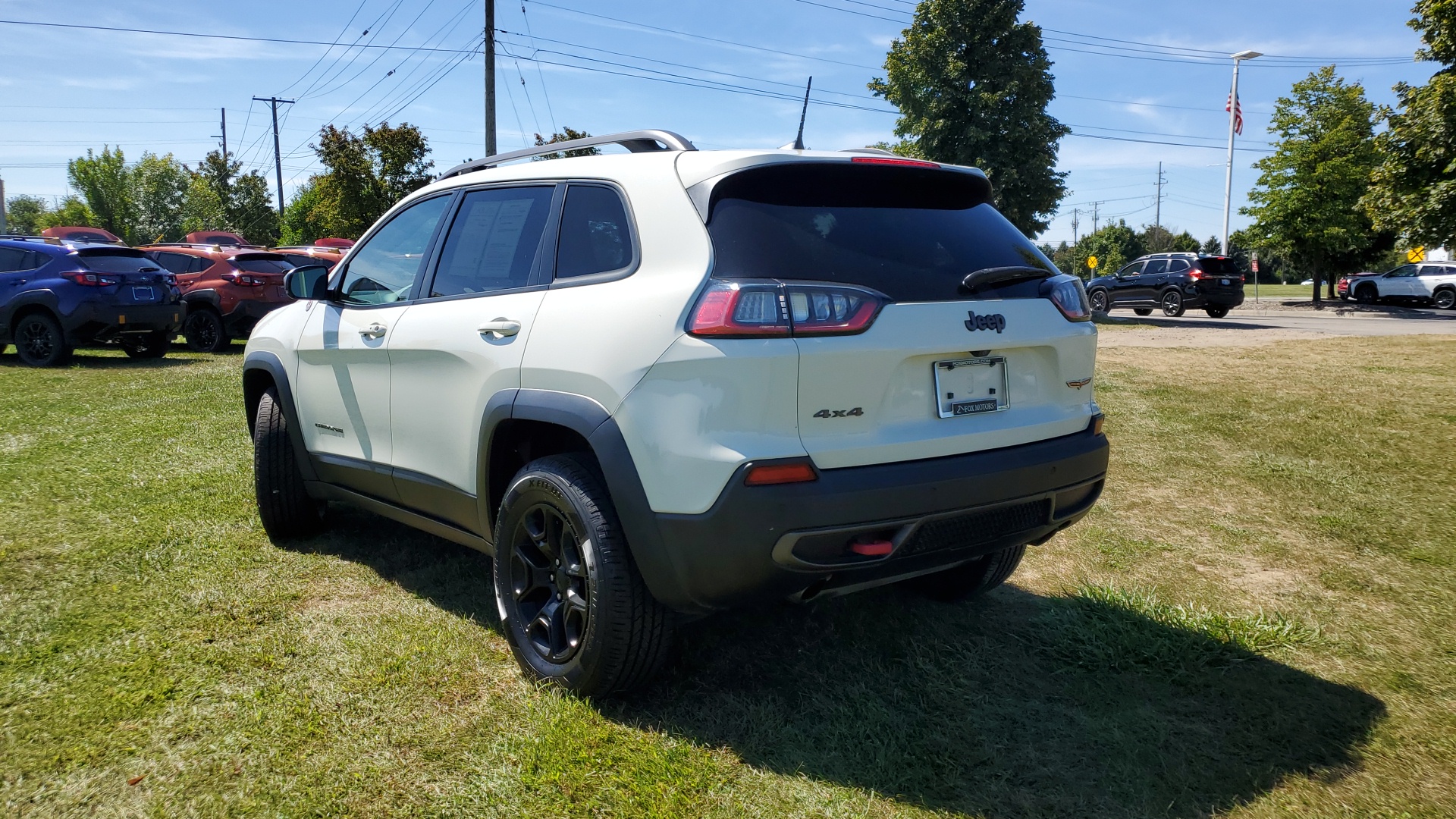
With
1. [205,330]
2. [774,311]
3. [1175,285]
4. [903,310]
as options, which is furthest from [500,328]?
[1175,285]

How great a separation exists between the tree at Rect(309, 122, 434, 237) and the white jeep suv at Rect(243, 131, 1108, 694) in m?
36.9

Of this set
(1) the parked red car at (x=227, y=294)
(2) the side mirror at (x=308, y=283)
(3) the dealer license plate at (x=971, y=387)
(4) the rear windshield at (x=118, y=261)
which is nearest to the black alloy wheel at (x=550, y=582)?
(3) the dealer license plate at (x=971, y=387)

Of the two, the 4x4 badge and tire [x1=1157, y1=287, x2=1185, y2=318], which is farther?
tire [x1=1157, y1=287, x2=1185, y2=318]

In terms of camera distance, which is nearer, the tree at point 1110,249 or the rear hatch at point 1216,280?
the rear hatch at point 1216,280

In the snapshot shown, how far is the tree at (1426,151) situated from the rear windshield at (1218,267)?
362 inches

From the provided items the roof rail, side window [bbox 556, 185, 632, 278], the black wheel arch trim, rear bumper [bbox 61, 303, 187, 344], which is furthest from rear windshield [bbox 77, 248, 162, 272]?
side window [bbox 556, 185, 632, 278]

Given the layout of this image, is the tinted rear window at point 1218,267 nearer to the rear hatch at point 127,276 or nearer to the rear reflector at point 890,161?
the rear hatch at point 127,276

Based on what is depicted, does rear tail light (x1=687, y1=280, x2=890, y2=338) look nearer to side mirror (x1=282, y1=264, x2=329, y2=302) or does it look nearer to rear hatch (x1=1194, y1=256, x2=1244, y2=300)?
side mirror (x1=282, y1=264, x2=329, y2=302)

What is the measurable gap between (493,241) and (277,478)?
195 centimetres

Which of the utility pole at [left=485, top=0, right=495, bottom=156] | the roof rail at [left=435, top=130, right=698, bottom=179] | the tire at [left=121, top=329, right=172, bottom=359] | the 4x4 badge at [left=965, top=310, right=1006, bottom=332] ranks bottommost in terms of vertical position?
the tire at [left=121, top=329, right=172, bottom=359]

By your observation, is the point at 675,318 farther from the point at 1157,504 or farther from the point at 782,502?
the point at 1157,504

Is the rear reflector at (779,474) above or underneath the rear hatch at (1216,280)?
underneath

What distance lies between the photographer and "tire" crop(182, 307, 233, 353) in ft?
49.6

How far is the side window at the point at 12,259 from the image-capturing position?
509 inches
